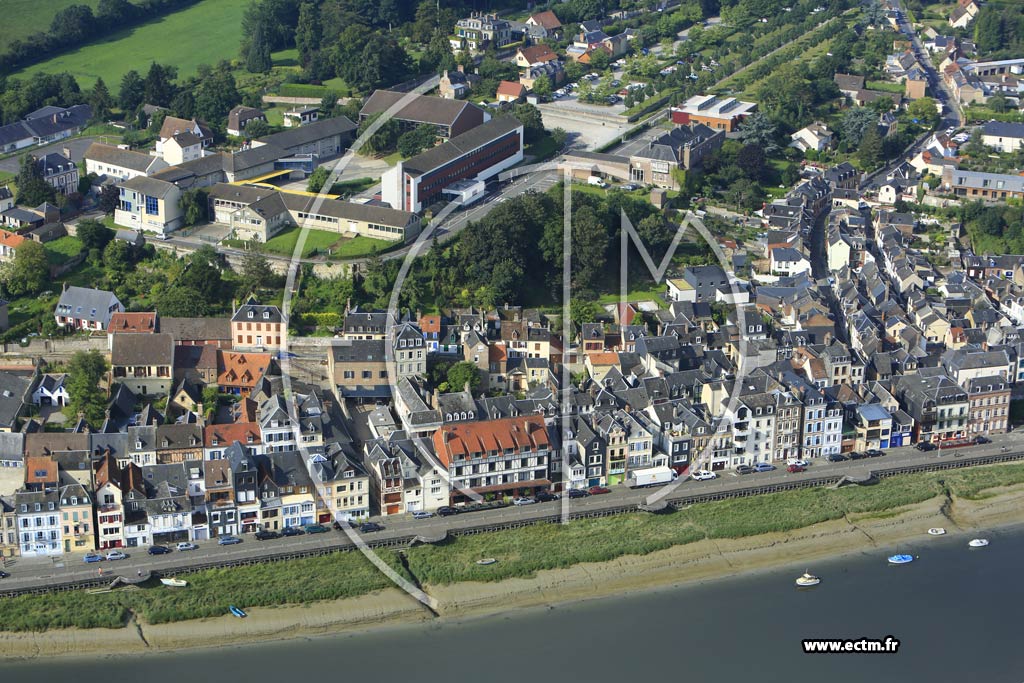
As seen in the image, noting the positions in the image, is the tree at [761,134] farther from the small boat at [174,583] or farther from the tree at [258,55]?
the small boat at [174,583]

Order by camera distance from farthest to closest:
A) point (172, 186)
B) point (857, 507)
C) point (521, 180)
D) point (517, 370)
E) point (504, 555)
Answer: point (521, 180) < point (172, 186) < point (517, 370) < point (857, 507) < point (504, 555)

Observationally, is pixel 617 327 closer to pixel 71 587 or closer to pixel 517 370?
pixel 517 370

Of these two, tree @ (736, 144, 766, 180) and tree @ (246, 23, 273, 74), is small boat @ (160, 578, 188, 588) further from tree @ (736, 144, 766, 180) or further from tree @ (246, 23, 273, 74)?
tree @ (246, 23, 273, 74)

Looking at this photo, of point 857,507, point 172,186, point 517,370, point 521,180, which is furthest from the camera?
point 521,180

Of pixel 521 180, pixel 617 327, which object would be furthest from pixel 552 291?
pixel 521 180

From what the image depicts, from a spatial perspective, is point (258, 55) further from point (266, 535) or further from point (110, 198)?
point (266, 535)

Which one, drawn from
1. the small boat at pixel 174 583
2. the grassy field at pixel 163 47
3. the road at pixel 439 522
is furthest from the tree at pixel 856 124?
the small boat at pixel 174 583
